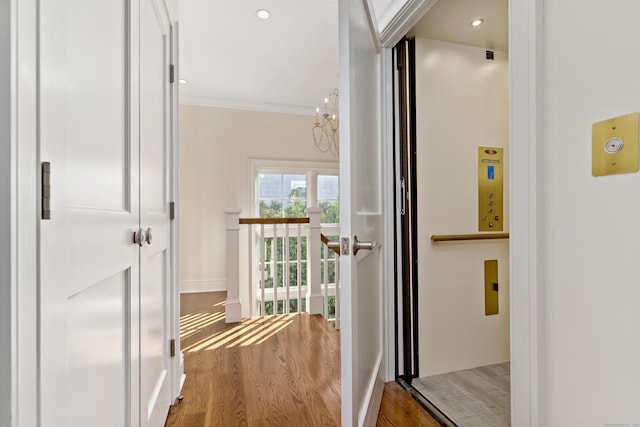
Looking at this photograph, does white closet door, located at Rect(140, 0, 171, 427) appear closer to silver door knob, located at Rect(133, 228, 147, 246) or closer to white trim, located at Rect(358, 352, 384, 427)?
silver door knob, located at Rect(133, 228, 147, 246)

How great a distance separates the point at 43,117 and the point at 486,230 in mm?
2122

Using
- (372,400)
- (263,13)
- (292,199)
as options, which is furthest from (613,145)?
(292,199)

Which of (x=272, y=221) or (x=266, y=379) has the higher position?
(x=272, y=221)

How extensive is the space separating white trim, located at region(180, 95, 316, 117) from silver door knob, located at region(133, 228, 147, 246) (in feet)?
11.9

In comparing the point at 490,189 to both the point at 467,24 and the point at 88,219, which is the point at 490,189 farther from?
the point at 88,219

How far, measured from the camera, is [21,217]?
17.2 inches

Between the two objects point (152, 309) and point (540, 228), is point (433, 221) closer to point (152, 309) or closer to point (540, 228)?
point (540, 228)

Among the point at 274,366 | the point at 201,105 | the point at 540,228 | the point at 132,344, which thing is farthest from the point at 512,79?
the point at 201,105

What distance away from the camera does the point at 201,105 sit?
4.25 meters

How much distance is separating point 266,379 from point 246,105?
364cm

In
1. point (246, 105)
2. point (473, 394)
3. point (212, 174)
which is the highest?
point (246, 105)

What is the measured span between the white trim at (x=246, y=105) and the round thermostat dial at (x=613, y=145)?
13.9ft

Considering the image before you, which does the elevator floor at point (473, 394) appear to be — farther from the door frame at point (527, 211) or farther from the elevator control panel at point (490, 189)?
the elevator control panel at point (490, 189)

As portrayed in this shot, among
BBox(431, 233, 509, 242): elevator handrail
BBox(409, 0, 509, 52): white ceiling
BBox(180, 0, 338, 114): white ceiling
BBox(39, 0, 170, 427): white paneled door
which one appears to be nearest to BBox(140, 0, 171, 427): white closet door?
BBox(39, 0, 170, 427): white paneled door
